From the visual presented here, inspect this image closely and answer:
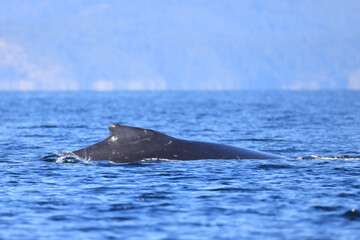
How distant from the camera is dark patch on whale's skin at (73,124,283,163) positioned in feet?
50.9

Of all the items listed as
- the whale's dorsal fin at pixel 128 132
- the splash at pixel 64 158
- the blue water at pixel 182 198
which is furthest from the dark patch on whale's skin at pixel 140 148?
the blue water at pixel 182 198

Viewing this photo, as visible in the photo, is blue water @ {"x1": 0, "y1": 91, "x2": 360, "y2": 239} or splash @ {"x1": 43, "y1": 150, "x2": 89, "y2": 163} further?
splash @ {"x1": 43, "y1": 150, "x2": 89, "y2": 163}

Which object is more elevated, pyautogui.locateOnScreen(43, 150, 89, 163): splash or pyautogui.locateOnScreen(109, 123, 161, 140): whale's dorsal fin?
pyautogui.locateOnScreen(109, 123, 161, 140): whale's dorsal fin

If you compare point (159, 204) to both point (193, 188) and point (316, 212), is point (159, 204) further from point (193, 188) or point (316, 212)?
point (316, 212)

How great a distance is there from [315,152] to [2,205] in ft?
35.1

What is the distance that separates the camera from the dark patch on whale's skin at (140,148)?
50.9 ft

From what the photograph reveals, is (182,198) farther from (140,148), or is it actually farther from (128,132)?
(128,132)

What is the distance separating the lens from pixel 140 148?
51.1ft

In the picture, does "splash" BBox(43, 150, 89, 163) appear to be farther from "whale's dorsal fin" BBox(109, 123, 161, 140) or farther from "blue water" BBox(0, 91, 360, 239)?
"whale's dorsal fin" BBox(109, 123, 161, 140)

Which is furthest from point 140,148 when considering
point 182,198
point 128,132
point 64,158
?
point 182,198

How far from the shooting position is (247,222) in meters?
10.2

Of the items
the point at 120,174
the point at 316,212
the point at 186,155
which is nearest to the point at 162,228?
the point at 316,212

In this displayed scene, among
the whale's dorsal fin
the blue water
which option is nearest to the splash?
the blue water

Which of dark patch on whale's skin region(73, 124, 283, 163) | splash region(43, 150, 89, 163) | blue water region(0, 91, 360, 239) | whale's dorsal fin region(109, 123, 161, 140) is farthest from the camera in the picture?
splash region(43, 150, 89, 163)
